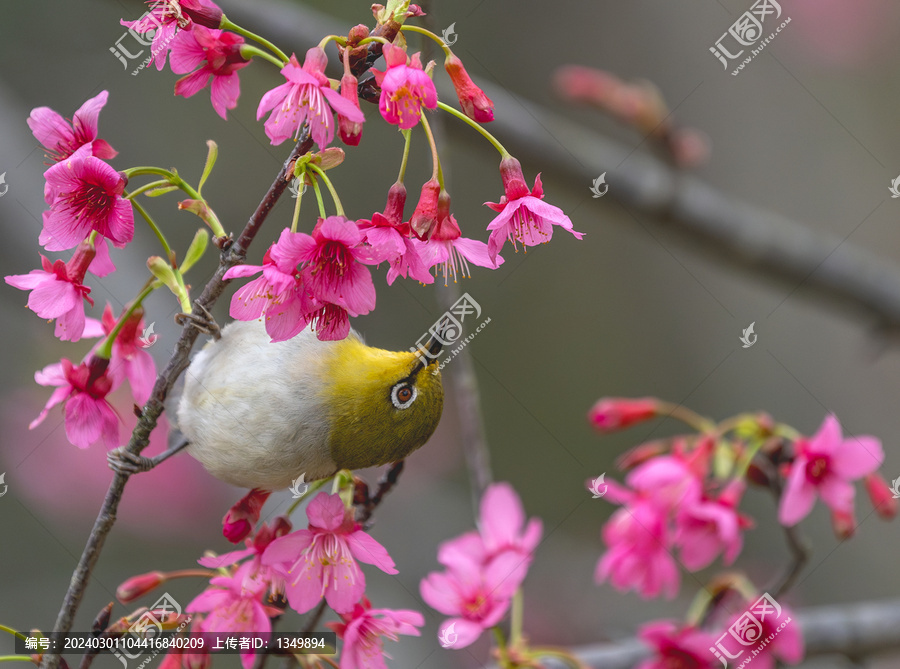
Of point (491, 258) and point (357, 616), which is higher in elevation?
point (491, 258)

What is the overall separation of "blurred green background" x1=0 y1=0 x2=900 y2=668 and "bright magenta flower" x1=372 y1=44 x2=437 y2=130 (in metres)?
2.36

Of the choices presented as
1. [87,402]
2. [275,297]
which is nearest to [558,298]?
[87,402]

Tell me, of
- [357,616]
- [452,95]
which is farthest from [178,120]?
[357,616]

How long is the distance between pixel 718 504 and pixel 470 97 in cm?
121

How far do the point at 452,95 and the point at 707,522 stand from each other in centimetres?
220

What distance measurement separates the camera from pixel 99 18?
16.3 feet

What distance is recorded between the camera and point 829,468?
2.01 meters

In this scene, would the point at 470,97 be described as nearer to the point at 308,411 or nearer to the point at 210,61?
the point at 210,61

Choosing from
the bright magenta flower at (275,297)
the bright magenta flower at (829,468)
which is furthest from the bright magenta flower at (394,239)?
the bright magenta flower at (829,468)

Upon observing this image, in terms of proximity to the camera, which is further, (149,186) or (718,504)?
(718,504)

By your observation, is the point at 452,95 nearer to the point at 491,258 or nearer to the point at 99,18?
the point at 491,258

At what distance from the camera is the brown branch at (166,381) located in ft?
4.54

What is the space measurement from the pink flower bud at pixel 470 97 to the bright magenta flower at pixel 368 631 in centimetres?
97

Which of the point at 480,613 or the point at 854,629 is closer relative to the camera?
the point at 480,613
